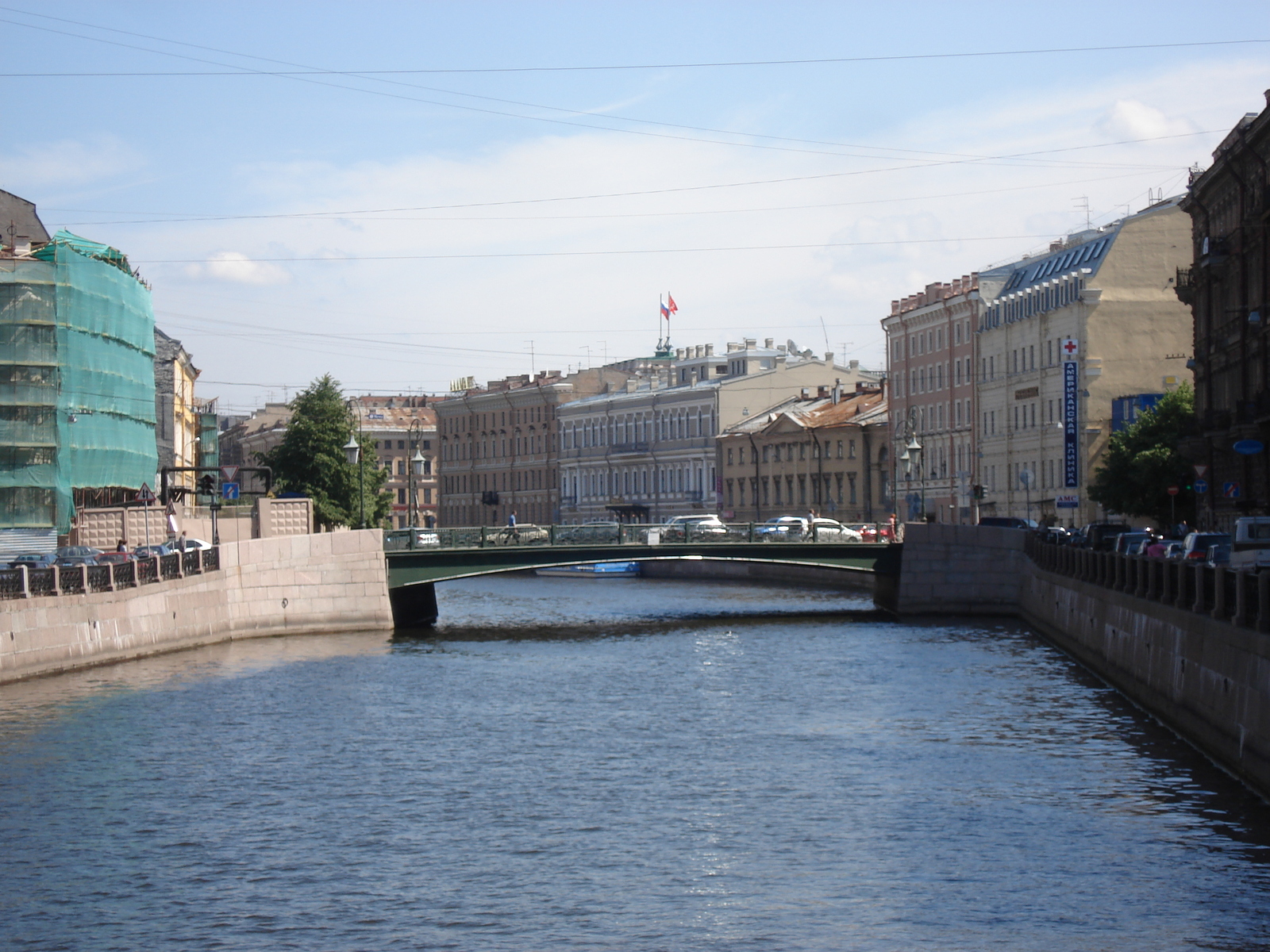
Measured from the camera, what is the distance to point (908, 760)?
2894 cm

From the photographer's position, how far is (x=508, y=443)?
158000 mm

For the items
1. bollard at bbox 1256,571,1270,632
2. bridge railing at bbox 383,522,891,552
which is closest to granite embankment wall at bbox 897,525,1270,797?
bollard at bbox 1256,571,1270,632

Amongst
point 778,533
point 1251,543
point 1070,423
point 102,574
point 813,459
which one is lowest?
point 102,574

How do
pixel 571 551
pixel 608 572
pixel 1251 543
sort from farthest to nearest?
pixel 608 572 → pixel 571 551 → pixel 1251 543

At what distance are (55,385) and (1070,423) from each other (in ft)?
140

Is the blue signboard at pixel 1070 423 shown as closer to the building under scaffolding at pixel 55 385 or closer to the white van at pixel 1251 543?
the building under scaffolding at pixel 55 385

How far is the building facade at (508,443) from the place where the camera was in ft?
495

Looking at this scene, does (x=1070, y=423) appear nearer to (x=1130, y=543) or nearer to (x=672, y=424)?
(x=1130, y=543)

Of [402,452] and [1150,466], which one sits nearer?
[1150,466]

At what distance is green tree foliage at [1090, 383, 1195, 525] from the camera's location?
70.9 meters

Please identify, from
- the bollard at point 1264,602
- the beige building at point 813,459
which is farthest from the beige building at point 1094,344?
the bollard at point 1264,602

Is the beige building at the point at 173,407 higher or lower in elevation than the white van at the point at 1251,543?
higher

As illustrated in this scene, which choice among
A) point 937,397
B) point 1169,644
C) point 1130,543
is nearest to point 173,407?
point 937,397

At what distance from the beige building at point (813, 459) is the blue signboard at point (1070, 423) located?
27.8 m
